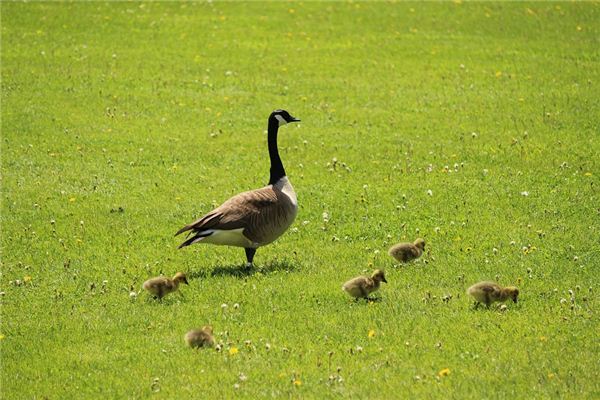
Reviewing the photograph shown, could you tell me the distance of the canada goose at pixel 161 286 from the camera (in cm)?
1183

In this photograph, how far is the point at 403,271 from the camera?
42.8ft

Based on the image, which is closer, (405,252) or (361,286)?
(361,286)

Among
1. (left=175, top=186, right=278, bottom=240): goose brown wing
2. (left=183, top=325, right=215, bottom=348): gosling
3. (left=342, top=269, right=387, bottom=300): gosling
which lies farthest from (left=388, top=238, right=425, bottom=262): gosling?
(left=183, top=325, right=215, bottom=348): gosling

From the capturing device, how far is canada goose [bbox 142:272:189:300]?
38.8ft

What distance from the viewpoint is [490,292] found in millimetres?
11273

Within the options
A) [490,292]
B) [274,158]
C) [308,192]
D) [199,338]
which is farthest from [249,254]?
[308,192]

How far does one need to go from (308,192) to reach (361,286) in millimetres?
5683

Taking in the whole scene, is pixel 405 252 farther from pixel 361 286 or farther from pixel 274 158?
pixel 274 158

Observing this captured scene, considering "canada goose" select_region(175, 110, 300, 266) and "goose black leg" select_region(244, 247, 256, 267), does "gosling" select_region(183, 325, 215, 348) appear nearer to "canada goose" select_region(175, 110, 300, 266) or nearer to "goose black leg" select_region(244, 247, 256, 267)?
"canada goose" select_region(175, 110, 300, 266)

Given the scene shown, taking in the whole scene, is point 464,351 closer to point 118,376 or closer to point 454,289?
point 454,289

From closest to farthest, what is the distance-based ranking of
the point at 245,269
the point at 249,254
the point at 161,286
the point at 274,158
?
1. the point at 161,286
2. the point at 249,254
3. the point at 245,269
4. the point at 274,158

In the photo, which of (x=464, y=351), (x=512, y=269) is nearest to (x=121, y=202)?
(x=512, y=269)

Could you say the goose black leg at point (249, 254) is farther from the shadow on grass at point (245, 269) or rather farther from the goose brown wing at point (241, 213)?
the goose brown wing at point (241, 213)

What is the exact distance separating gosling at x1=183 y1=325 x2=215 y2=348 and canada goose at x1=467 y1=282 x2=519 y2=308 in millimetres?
3095
